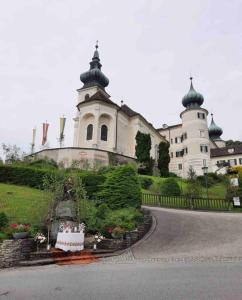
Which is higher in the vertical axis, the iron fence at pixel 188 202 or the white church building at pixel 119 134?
the white church building at pixel 119 134

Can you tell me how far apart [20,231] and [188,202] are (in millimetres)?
16148

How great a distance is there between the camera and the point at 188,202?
23.9 meters

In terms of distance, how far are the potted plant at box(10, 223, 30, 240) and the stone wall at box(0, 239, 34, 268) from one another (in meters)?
0.24

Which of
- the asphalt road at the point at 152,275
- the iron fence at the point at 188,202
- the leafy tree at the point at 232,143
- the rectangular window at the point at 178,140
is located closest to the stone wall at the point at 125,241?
the asphalt road at the point at 152,275

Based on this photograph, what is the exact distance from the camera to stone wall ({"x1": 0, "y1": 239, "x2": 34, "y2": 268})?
384 inches

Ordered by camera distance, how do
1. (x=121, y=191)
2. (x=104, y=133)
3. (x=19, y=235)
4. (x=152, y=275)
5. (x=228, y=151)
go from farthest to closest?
(x=228, y=151) → (x=104, y=133) → (x=121, y=191) → (x=19, y=235) → (x=152, y=275)

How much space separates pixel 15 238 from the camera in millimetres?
10453

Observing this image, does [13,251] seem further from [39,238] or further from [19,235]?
[39,238]

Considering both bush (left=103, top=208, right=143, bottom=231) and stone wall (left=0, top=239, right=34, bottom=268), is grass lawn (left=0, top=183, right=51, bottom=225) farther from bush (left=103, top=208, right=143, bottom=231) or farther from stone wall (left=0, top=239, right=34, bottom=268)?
bush (left=103, top=208, right=143, bottom=231)

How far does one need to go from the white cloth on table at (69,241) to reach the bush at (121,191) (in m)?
5.51

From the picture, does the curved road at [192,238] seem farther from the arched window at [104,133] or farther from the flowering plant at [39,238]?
the arched window at [104,133]

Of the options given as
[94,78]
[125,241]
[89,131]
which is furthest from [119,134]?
[125,241]

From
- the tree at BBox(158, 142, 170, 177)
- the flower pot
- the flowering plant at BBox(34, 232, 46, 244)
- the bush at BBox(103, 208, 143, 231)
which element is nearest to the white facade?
the tree at BBox(158, 142, 170, 177)

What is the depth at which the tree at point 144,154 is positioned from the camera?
43.0 meters
